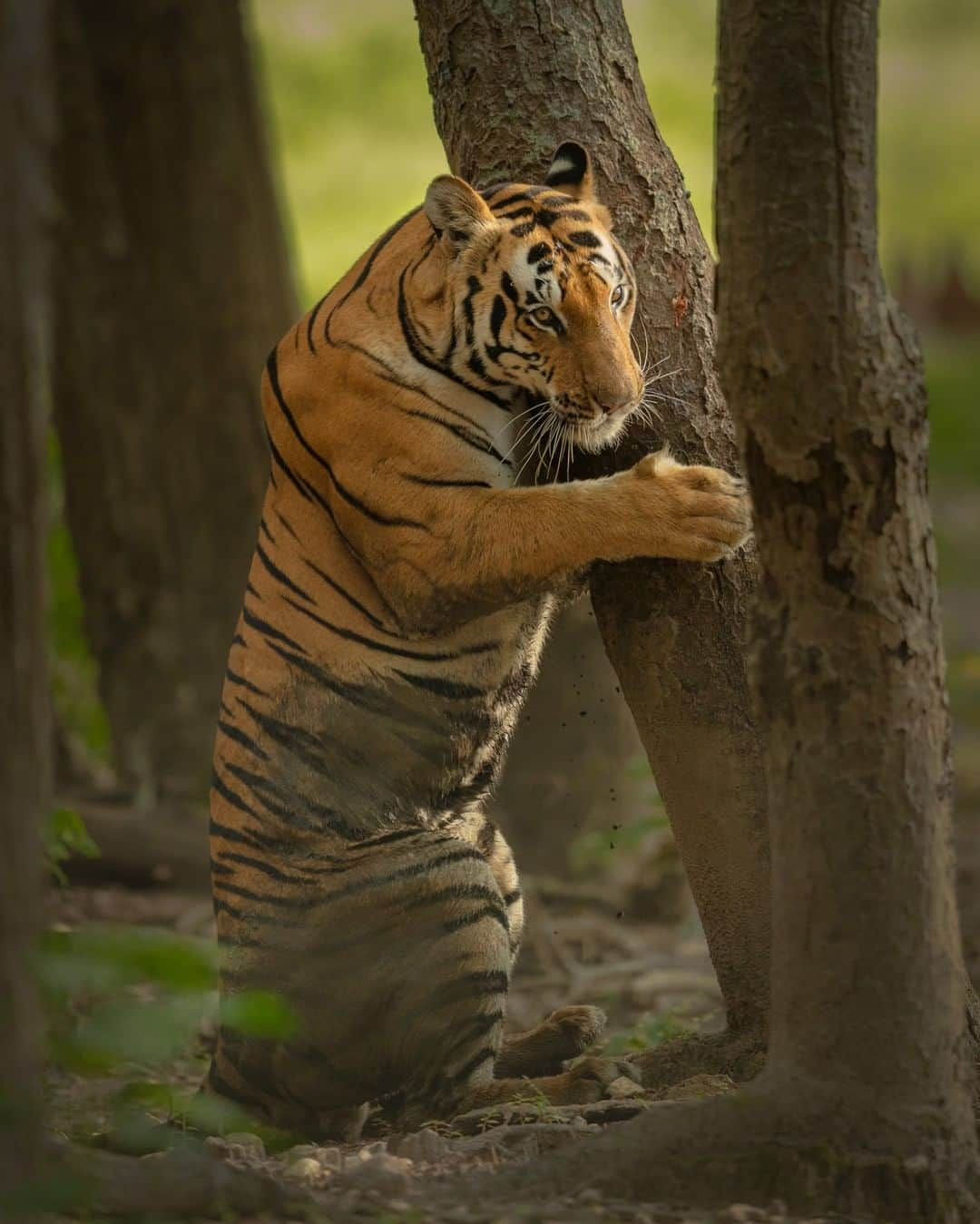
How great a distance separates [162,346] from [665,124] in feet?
36.6

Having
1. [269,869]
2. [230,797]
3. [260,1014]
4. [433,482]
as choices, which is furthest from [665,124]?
[260,1014]

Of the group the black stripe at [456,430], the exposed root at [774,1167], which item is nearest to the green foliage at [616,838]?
the black stripe at [456,430]

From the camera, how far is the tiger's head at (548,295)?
3430 millimetres

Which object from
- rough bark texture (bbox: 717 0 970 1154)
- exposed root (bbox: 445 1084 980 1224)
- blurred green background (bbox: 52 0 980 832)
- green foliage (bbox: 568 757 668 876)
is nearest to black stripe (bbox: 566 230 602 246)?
rough bark texture (bbox: 717 0 970 1154)

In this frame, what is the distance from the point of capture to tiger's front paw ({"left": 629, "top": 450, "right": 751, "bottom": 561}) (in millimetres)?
3258

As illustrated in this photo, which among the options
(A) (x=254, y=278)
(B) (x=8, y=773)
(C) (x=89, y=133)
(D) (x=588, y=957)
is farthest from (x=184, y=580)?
(B) (x=8, y=773)

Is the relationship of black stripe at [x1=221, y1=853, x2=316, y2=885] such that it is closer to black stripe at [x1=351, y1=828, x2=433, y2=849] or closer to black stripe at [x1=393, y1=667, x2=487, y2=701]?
black stripe at [x1=351, y1=828, x2=433, y2=849]

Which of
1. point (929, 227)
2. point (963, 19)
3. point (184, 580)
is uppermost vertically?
point (963, 19)

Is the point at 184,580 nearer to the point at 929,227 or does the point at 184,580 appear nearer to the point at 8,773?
the point at 8,773

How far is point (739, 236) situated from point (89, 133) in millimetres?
5315

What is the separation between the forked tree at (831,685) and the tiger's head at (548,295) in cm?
76

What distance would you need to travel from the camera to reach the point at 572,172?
3508 mm

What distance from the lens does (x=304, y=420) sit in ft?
12.3

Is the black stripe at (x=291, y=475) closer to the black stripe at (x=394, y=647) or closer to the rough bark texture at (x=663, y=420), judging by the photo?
the black stripe at (x=394, y=647)
